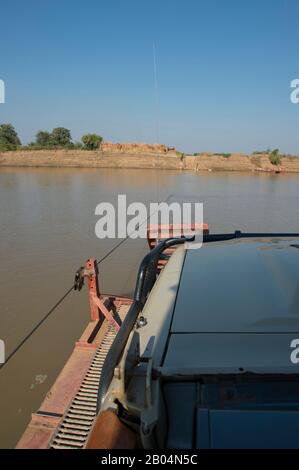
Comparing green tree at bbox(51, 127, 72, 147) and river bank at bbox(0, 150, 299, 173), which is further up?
green tree at bbox(51, 127, 72, 147)

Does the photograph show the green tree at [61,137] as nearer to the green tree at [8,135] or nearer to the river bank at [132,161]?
the green tree at [8,135]

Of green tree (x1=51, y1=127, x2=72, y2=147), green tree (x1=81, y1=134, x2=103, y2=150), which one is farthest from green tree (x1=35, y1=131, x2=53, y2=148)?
green tree (x1=81, y1=134, x2=103, y2=150)

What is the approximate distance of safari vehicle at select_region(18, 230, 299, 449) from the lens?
1036 millimetres

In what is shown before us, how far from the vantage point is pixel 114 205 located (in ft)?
62.3

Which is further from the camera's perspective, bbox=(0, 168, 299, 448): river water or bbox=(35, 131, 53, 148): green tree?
bbox=(35, 131, 53, 148): green tree

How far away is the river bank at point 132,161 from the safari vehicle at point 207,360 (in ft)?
176

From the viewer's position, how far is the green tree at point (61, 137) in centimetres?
7894

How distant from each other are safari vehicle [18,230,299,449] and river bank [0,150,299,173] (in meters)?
53.7

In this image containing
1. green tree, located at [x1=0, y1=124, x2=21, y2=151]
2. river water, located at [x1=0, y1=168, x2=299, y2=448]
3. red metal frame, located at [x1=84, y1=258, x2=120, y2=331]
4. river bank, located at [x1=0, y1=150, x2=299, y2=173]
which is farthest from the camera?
green tree, located at [x1=0, y1=124, x2=21, y2=151]

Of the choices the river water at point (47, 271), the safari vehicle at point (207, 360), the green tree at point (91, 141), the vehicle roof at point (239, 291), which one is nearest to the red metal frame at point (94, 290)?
the river water at point (47, 271)

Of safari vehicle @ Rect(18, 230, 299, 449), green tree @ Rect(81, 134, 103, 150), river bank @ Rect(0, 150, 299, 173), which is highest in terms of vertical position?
green tree @ Rect(81, 134, 103, 150)

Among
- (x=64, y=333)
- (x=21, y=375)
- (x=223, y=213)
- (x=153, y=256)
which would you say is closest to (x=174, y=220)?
(x=223, y=213)

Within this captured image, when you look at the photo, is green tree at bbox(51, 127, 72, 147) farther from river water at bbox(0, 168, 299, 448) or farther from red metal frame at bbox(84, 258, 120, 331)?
red metal frame at bbox(84, 258, 120, 331)
